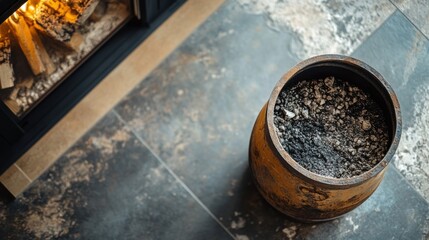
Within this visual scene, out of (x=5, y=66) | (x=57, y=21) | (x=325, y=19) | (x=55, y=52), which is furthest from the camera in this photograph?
(x=325, y=19)

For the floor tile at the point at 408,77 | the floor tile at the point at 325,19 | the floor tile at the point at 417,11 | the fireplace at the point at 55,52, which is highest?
the fireplace at the point at 55,52

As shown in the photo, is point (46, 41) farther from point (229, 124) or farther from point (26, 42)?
point (229, 124)

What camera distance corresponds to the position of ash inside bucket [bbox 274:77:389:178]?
5.65 feet

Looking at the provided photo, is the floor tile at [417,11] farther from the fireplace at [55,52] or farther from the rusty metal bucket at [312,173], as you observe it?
the fireplace at [55,52]

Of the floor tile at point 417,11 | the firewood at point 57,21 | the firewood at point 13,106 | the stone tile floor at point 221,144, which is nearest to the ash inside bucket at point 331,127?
the stone tile floor at point 221,144

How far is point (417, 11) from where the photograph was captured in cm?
220

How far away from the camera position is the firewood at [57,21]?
5.90ft

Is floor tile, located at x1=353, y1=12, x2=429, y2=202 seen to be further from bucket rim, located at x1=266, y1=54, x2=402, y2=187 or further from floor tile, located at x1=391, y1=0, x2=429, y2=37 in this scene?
bucket rim, located at x1=266, y1=54, x2=402, y2=187

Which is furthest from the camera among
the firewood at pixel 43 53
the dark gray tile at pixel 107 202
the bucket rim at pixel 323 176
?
the dark gray tile at pixel 107 202

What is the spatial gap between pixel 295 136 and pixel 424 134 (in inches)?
22.9

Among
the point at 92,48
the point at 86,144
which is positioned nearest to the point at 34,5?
the point at 92,48

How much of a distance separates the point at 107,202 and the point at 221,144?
41cm

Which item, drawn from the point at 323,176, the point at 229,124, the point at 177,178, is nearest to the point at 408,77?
the point at 229,124

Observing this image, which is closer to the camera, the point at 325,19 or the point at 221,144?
the point at 221,144
